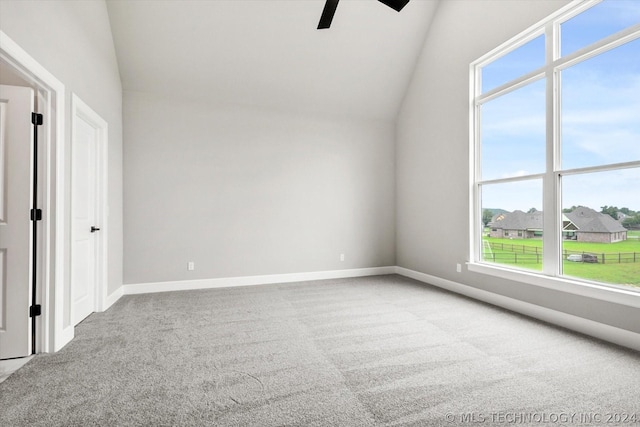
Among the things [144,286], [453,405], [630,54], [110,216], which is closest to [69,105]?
[110,216]

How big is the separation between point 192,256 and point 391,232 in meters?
3.33

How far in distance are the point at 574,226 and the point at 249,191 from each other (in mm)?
4035

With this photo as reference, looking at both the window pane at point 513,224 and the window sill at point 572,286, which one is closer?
the window sill at point 572,286

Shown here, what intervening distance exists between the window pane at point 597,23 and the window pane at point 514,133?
0.44 metres

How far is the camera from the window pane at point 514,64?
3.59 metres

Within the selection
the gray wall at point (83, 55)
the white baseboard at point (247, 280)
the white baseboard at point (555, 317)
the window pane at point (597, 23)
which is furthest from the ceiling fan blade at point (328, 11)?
the white baseboard at point (247, 280)

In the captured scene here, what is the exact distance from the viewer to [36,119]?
2.54 meters

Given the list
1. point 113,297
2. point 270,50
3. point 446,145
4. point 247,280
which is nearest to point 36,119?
point 113,297

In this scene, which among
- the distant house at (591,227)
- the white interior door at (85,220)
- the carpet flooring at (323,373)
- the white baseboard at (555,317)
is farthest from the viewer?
the white interior door at (85,220)

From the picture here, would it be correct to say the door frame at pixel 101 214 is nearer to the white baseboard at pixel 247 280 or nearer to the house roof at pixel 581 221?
the white baseboard at pixel 247 280

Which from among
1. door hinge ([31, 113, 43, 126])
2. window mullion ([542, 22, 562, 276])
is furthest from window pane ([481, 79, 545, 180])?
door hinge ([31, 113, 43, 126])

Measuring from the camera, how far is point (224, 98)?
16.3ft

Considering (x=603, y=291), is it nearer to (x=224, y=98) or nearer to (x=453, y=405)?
(x=453, y=405)

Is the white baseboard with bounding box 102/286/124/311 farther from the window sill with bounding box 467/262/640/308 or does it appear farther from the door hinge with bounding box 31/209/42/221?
the window sill with bounding box 467/262/640/308
